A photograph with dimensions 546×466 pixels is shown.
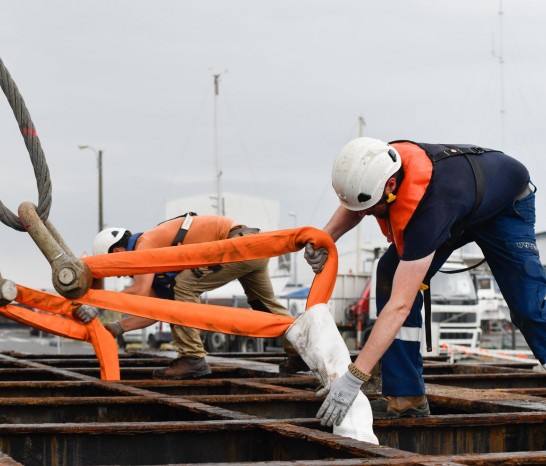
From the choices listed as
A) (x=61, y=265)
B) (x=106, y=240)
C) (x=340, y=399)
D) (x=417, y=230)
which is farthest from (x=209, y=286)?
(x=340, y=399)

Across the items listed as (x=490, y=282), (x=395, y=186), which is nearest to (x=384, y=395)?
(x=395, y=186)

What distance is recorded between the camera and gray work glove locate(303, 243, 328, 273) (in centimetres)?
536

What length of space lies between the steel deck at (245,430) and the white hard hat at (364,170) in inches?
43.6

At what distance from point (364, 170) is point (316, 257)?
2.14ft

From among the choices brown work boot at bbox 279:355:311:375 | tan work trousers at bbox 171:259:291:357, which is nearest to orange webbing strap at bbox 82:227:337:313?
tan work trousers at bbox 171:259:291:357

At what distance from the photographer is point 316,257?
5359 millimetres

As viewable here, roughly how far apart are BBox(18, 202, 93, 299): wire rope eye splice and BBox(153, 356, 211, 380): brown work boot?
87.7 inches

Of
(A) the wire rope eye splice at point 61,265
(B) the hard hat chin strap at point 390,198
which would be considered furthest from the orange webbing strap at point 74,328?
(B) the hard hat chin strap at point 390,198

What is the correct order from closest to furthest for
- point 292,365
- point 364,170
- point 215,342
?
point 364,170 < point 292,365 < point 215,342

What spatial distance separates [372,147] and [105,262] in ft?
5.65

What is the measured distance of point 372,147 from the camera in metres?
4.97

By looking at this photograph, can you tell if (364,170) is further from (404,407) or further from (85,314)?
(85,314)

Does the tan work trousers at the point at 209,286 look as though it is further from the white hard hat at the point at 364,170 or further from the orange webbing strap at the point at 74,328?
the white hard hat at the point at 364,170

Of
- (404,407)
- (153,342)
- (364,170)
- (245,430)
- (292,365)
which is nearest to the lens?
(245,430)
